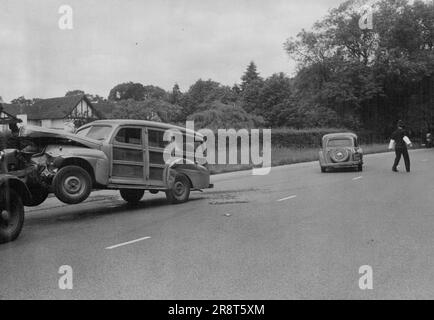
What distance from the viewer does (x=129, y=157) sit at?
11406 mm

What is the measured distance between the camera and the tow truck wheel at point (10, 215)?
7.98 meters

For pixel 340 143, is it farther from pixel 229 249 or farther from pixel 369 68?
pixel 369 68

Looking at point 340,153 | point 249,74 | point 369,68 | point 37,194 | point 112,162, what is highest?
point 249,74

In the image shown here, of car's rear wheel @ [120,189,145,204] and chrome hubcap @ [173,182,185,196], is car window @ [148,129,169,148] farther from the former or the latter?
car's rear wheel @ [120,189,145,204]

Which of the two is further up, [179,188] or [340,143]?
[340,143]

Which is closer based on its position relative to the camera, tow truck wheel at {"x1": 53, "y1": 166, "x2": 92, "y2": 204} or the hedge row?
tow truck wheel at {"x1": 53, "y1": 166, "x2": 92, "y2": 204}

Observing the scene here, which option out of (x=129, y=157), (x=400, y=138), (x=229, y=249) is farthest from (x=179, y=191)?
(x=400, y=138)

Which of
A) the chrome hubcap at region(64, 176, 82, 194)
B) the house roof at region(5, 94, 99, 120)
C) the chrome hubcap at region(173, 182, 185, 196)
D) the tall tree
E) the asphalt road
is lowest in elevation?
the asphalt road

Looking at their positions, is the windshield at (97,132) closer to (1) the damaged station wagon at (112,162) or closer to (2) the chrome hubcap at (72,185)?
(1) the damaged station wagon at (112,162)

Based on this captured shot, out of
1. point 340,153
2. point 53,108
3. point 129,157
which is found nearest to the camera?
point 129,157

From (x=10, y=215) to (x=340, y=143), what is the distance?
17.3 metres

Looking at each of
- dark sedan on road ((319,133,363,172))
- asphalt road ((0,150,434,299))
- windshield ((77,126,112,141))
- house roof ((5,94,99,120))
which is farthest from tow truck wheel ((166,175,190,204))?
house roof ((5,94,99,120))

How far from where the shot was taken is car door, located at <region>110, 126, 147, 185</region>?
11070mm
